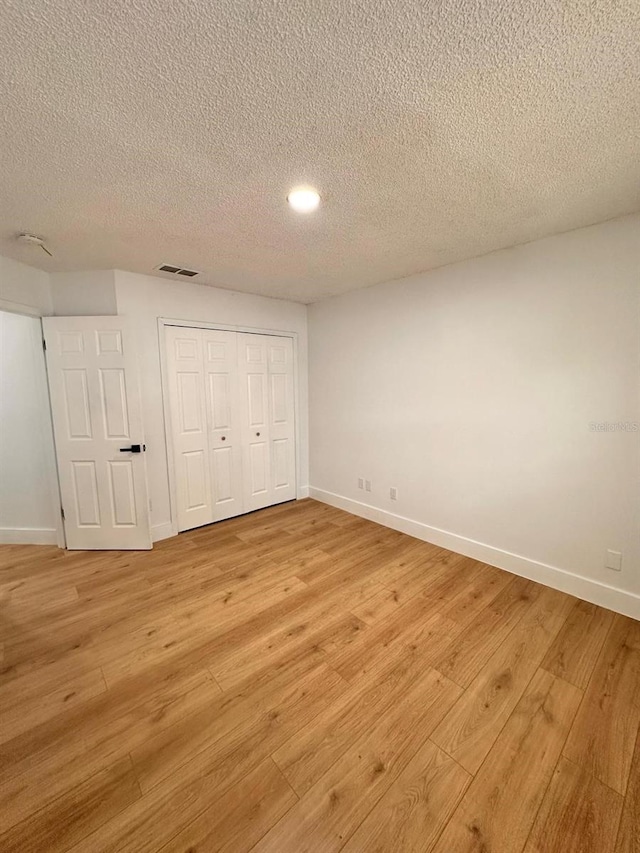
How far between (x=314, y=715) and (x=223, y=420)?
274 centimetres

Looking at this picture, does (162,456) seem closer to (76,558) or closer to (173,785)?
(76,558)

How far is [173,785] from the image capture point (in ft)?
4.06

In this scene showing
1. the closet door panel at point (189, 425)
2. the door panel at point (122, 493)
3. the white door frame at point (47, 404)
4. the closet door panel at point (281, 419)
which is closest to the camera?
the white door frame at point (47, 404)

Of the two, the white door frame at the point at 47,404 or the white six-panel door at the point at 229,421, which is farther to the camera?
the white six-panel door at the point at 229,421

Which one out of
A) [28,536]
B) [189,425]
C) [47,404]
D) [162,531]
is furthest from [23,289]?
[162,531]

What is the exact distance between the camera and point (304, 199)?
1.75 meters

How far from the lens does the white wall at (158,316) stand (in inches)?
117

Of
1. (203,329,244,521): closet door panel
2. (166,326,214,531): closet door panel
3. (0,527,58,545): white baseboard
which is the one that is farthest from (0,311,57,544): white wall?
(203,329,244,521): closet door panel

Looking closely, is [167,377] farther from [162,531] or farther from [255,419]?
[162,531]

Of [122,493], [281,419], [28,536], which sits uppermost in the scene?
[281,419]

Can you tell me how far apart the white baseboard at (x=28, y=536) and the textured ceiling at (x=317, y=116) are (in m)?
2.52

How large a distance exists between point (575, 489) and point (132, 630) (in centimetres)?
308

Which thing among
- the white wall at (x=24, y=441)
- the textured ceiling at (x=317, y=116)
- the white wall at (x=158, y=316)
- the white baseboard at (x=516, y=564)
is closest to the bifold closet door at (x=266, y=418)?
the white wall at (x=158, y=316)

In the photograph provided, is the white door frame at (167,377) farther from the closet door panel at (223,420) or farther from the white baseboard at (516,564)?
the white baseboard at (516,564)
